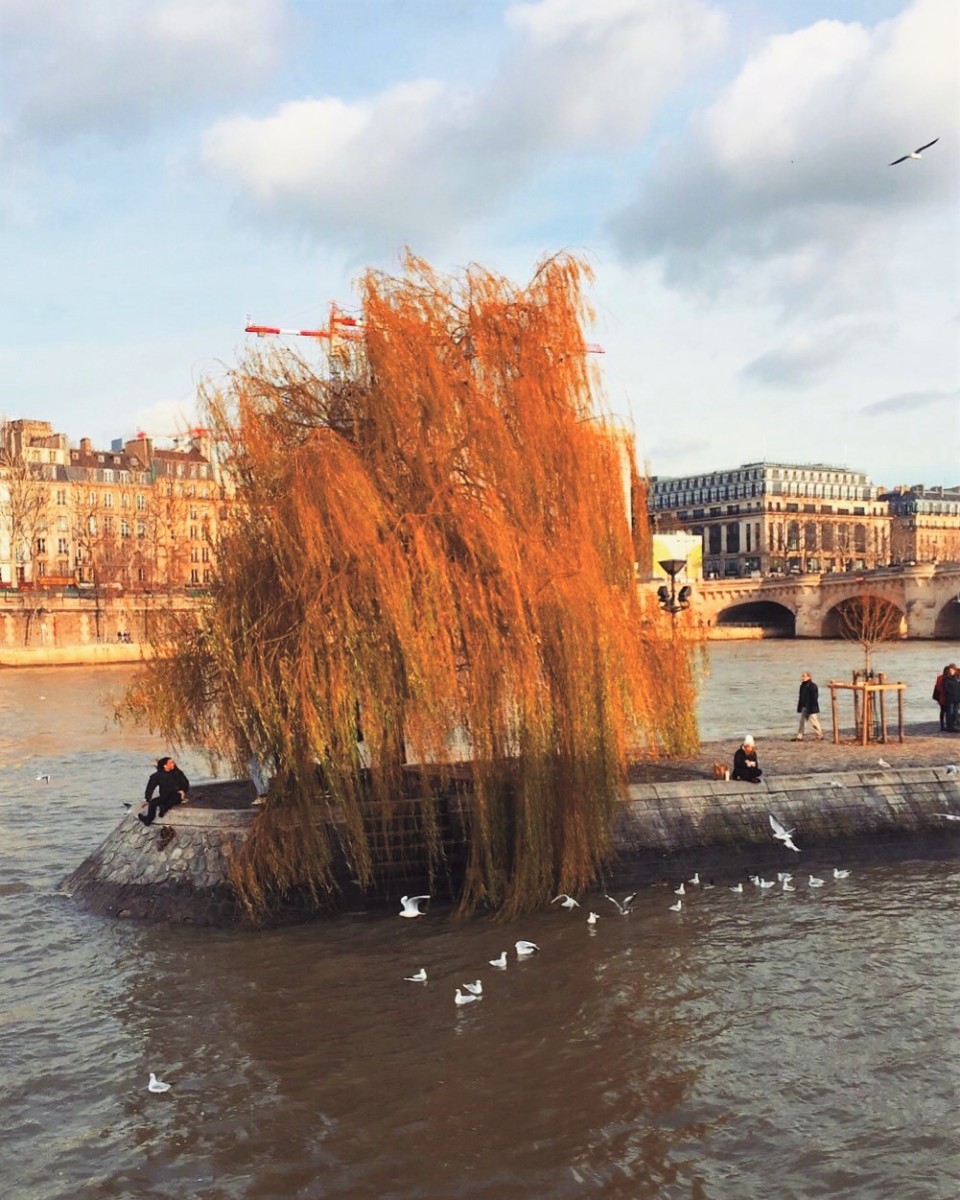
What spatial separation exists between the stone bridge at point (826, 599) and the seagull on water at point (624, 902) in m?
80.9

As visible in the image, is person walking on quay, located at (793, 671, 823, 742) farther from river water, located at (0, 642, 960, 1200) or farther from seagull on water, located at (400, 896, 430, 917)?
seagull on water, located at (400, 896, 430, 917)

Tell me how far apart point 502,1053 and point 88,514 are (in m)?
103

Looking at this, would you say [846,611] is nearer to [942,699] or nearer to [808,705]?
[942,699]

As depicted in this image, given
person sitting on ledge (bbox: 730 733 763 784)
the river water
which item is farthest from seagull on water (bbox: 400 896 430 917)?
person sitting on ledge (bbox: 730 733 763 784)

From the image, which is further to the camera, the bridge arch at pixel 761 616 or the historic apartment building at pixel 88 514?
the bridge arch at pixel 761 616

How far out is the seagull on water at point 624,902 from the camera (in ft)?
65.6

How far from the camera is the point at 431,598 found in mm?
19359

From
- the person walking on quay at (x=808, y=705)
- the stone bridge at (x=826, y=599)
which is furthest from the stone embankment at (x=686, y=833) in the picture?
the stone bridge at (x=826, y=599)

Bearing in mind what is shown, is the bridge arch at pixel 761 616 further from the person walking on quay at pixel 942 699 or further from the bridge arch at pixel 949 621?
the person walking on quay at pixel 942 699

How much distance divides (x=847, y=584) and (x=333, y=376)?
10545cm

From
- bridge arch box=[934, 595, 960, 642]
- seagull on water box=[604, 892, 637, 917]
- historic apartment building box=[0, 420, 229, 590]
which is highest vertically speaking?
historic apartment building box=[0, 420, 229, 590]

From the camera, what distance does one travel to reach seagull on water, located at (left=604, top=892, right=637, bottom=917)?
19984 mm

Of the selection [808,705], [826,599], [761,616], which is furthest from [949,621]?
[808,705]

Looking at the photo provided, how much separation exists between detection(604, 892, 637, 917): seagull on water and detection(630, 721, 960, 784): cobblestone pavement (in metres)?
3.04
